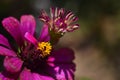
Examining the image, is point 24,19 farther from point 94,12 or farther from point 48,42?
point 94,12

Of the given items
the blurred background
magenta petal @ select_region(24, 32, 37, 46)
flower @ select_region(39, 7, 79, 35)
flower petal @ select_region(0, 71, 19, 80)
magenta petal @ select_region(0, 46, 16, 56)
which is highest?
the blurred background

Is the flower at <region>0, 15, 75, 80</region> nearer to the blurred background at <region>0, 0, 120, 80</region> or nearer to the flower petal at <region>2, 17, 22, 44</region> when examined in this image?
the flower petal at <region>2, 17, 22, 44</region>

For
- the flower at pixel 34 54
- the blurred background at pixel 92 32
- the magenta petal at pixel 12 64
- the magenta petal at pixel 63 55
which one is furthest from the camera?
the blurred background at pixel 92 32

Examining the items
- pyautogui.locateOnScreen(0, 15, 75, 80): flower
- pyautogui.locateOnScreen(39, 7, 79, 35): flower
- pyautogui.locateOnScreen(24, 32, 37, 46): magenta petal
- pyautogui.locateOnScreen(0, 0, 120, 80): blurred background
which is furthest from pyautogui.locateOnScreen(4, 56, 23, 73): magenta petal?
pyautogui.locateOnScreen(0, 0, 120, 80): blurred background

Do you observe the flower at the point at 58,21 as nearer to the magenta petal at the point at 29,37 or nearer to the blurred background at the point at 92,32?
the magenta petal at the point at 29,37

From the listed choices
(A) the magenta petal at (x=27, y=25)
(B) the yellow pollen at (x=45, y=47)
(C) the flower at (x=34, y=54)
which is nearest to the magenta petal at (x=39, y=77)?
(C) the flower at (x=34, y=54)

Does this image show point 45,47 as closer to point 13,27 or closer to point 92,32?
point 13,27

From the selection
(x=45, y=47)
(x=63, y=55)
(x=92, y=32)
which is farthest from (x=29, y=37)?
(x=92, y=32)
